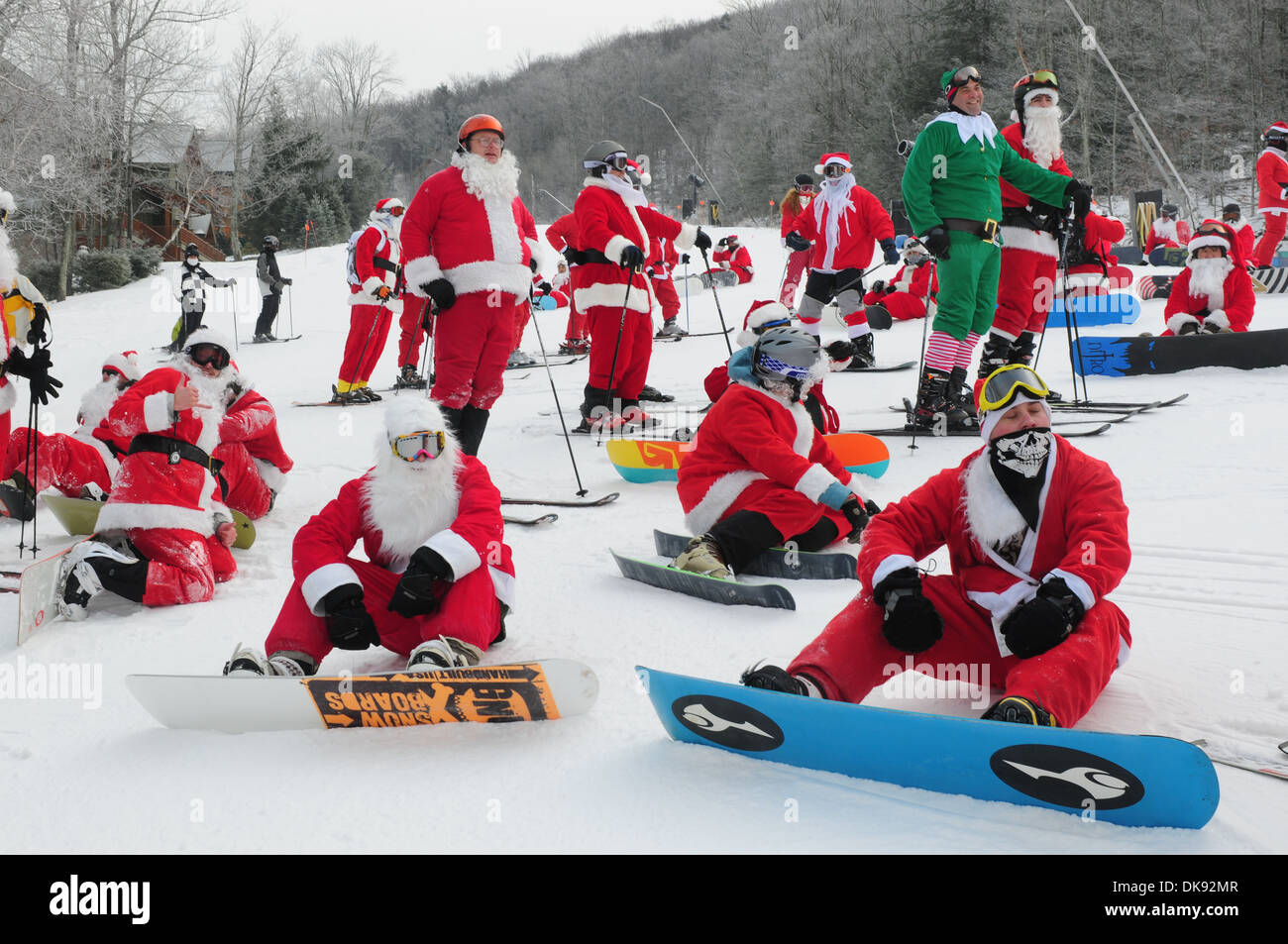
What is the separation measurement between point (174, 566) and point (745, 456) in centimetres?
231

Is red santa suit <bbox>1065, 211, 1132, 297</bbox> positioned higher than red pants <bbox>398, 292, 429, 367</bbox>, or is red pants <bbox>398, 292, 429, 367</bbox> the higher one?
red santa suit <bbox>1065, 211, 1132, 297</bbox>

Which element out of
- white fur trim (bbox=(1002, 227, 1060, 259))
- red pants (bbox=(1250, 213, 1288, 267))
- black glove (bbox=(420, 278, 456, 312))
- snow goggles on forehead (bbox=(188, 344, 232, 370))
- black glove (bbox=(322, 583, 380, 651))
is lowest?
black glove (bbox=(322, 583, 380, 651))

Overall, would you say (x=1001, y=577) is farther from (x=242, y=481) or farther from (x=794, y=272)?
(x=794, y=272)

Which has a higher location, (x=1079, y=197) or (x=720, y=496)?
(x=1079, y=197)

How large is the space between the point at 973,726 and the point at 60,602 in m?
3.38

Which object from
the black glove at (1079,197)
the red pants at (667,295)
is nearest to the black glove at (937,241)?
the black glove at (1079,197)

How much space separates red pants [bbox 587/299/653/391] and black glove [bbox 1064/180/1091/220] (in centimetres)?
273

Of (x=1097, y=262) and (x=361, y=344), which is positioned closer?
(x=1097, y=262)

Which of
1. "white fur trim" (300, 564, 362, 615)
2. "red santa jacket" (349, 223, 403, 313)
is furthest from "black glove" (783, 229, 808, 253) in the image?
"white fur trim" (300, 564, 362, 615)

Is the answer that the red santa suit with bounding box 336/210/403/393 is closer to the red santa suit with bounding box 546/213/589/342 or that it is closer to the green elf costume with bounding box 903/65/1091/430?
the red santa suit with bounding box 546/213/589/342

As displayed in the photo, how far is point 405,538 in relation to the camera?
3.38 m

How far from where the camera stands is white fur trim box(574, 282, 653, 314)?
7152 mm

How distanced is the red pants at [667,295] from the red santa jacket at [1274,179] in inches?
263

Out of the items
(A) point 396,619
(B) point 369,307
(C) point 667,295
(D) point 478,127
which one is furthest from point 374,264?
(A) point 396,619
